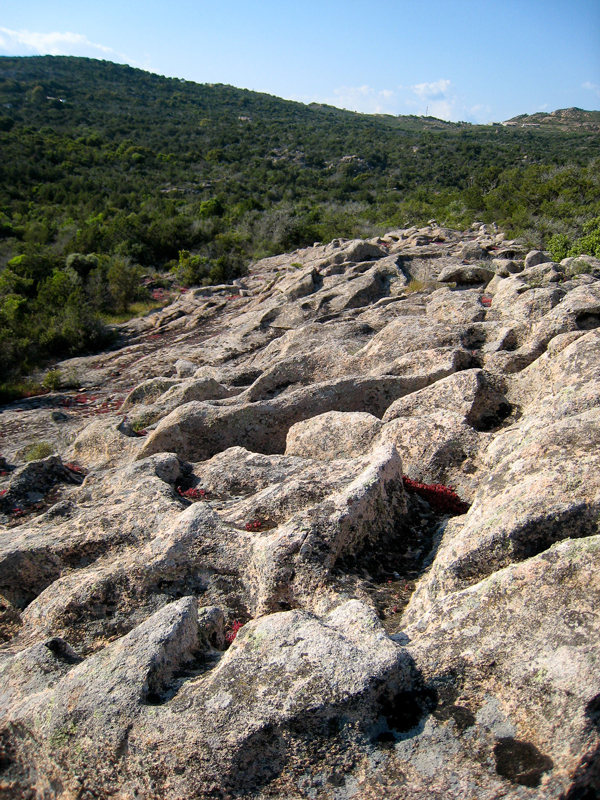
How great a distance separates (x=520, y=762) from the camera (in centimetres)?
319

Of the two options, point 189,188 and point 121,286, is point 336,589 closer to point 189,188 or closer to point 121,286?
point 121,286

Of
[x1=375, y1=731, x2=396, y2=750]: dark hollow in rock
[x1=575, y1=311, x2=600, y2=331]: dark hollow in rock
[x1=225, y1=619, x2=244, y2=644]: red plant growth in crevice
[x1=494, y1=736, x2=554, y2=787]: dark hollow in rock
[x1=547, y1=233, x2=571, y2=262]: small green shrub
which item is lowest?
[x1=225, y1=619, x2=244, y2=644]: red plant growth in crevice

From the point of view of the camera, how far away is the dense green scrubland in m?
30.9

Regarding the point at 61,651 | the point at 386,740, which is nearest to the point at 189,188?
the point at 61,651

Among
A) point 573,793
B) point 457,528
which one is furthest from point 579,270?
point 573,793

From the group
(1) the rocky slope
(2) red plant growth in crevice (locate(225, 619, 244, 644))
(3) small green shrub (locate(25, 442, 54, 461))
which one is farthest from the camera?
(3) small green shrub (locate(25, 442, 54, 461))

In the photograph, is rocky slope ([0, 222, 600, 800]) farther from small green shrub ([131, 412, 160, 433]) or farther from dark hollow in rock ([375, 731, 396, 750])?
small green shrub ([131, 412, 160, 433])

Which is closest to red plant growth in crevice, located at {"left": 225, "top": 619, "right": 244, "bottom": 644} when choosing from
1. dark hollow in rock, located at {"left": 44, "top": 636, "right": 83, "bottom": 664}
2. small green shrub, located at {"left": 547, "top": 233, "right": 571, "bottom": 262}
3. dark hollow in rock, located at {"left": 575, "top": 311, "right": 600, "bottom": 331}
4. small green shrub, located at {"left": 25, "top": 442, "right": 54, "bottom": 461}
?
dark hollow in rock, located at {"left": 44, "top": 636, "right": 83, "bottom": 664}

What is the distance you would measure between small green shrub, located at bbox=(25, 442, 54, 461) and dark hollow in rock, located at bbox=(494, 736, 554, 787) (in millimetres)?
12968

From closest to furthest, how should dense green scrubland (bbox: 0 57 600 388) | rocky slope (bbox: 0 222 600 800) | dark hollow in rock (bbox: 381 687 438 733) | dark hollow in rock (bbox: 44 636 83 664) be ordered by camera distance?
rocky slope (bbox: 0 222 600 800)
dark hollow in rock (bbox: 381 687 438 733)
dark hollow in rock (bbox: 44 636 83 664)
dense green scrubland (bbox: 0 57 600 388)

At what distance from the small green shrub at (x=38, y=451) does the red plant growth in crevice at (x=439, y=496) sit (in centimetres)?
1040

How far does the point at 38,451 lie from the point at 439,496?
436 inches

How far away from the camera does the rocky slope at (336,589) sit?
347cm

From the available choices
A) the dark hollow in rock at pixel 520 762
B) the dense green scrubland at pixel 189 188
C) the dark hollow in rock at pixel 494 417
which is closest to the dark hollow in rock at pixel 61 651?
the dark hollow in rock at pixel 520 762
